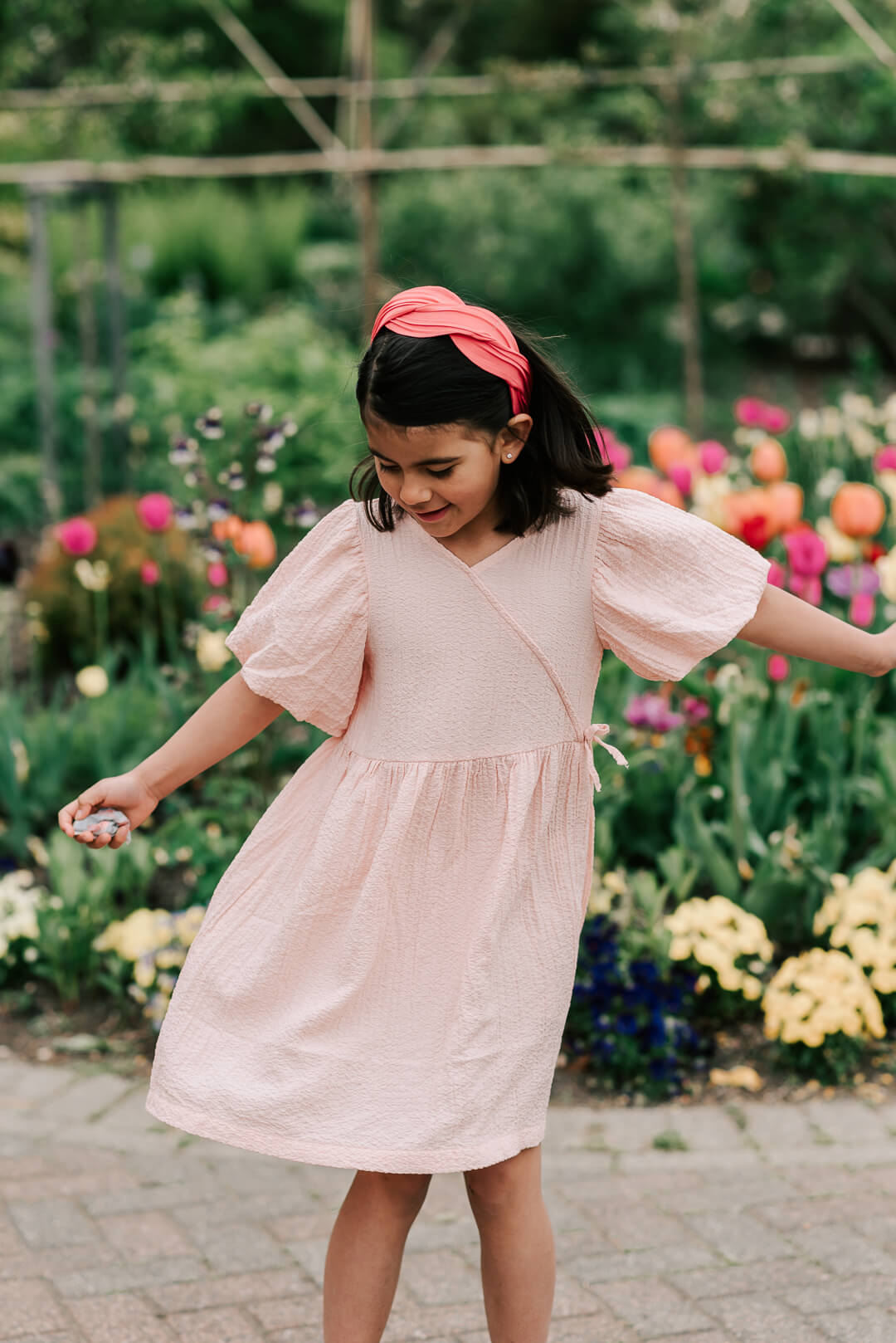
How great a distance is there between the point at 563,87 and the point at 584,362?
3.14 meters

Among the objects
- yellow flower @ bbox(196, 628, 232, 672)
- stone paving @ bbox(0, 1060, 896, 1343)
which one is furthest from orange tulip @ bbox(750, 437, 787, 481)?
stone paving @ bbox(0, 1060, 896, 1343)

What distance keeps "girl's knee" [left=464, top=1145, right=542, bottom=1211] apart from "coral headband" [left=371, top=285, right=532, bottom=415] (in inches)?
34.1

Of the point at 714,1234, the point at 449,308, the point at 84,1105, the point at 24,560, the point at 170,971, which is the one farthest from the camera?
the point at 24,560

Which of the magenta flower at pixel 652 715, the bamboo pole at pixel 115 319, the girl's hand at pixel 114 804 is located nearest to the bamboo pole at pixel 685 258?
the bamboo pole at pixel 115 319

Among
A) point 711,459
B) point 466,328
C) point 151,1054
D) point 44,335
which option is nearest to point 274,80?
point 44,335

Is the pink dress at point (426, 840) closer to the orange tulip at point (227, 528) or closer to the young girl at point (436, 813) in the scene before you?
the young girl at point (436, 813)

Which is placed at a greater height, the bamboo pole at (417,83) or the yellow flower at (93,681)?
the bamboo pole at (417,83)

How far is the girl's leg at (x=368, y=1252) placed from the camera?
5.75ft

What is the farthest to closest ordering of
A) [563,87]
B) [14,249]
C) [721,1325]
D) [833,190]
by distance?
[14,249]
[833,190]
[563,87]
[721,1325]

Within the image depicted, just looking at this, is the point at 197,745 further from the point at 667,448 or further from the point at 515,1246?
the point at 667,448

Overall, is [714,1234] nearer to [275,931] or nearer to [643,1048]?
[643,1048]

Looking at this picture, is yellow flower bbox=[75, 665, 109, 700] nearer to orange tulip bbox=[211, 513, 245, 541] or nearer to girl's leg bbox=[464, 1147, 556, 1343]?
orange tulip bbox=[211, 513, 245, 541]

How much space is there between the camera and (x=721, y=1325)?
7.11 feet

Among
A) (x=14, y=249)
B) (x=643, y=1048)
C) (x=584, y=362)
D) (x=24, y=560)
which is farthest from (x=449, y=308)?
(x=14, y=249)
